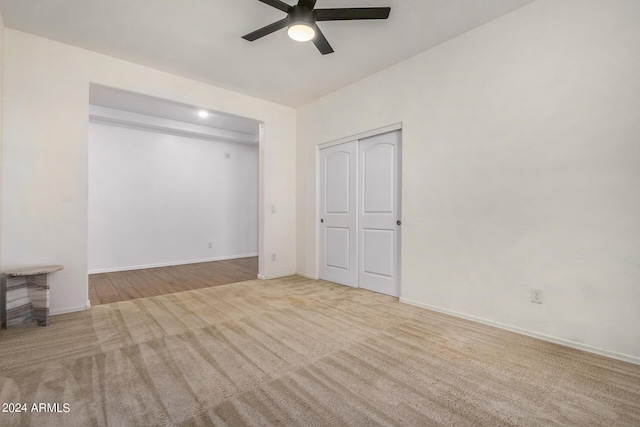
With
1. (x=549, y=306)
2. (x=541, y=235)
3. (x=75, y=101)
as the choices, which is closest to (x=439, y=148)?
(x=541, y=235)

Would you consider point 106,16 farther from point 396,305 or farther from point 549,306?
point 549,306

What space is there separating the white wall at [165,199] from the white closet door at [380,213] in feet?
12.7

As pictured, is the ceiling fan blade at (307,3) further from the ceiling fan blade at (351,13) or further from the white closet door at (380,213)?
the white closet door at (380,213)

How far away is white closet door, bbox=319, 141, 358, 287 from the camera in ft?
13.8

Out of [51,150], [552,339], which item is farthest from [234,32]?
[552,339]

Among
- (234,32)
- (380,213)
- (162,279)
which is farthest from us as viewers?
(162,279)

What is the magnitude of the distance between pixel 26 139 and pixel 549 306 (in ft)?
16.8

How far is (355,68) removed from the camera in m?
3.64

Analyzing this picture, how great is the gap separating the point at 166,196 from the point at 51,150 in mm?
2917

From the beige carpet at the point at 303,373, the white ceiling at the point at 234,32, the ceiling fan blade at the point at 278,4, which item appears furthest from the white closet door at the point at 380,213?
the ceiling fan blade at the point at 278,4

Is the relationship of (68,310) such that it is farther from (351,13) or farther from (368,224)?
(351,13)

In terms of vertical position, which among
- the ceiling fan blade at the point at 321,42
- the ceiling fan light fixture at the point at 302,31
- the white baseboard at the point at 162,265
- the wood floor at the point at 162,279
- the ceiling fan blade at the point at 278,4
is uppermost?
the ceiling fan blade at the point at 278,4

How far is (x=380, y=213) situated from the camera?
3.85 m

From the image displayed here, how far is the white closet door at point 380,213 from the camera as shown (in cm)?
368
